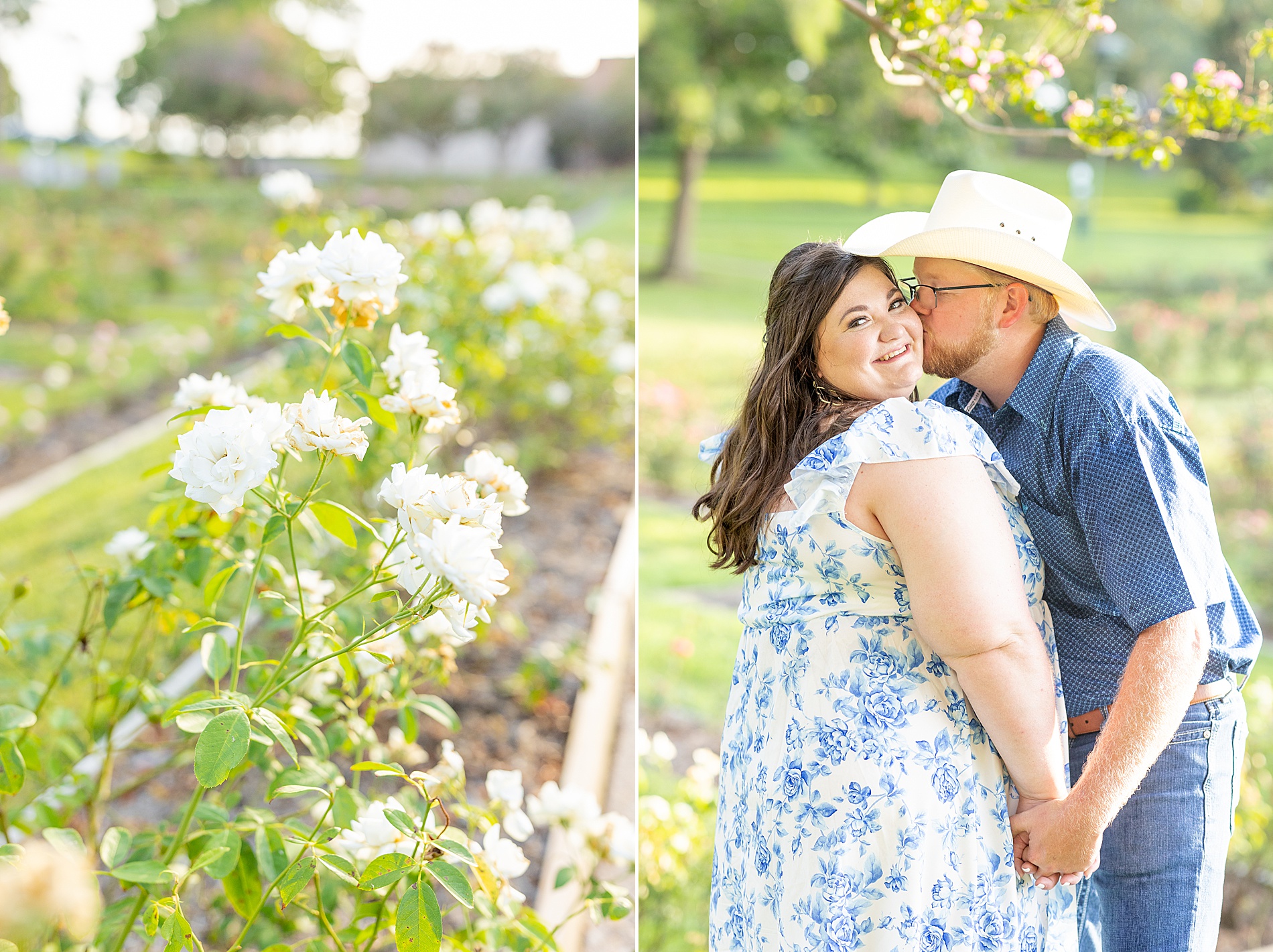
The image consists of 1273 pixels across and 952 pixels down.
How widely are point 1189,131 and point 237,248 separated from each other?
974cm

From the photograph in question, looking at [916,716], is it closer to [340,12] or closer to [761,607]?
[761,607]

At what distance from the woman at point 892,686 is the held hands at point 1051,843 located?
2cm

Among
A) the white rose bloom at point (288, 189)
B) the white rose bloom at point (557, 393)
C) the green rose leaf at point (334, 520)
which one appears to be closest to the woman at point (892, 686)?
the green rose leaf at point (334, 520)

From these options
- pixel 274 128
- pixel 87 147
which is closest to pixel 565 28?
pixel 274 128

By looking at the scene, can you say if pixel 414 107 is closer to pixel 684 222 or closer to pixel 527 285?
pixel 684 222

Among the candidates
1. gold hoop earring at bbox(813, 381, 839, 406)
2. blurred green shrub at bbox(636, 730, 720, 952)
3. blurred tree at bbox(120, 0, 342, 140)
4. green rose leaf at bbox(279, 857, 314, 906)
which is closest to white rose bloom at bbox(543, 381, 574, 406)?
blurred green shrub at bbox(636, 730, 720, 952)

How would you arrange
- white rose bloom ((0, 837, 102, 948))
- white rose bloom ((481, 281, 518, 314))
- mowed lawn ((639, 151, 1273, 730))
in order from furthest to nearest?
mowed lawn ((639, 151, 1273, 730))
white rose bloom ((481, 281, 518, 314))
white rose bloom ((0, 837, 102, 948))

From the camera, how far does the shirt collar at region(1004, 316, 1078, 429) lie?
135cm

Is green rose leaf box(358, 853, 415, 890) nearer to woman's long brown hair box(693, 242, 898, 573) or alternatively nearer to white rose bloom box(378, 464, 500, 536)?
white rose bloom box(378, 464, 500, 536)

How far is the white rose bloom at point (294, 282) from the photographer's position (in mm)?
1274

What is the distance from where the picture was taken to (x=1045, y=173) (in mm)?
13031

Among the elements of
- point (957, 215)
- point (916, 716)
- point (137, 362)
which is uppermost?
point (957, 215)

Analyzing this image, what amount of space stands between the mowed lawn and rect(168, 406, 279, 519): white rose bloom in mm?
753

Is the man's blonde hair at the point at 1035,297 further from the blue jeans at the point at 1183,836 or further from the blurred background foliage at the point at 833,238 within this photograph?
the blue jeans at the point at 1183,836
